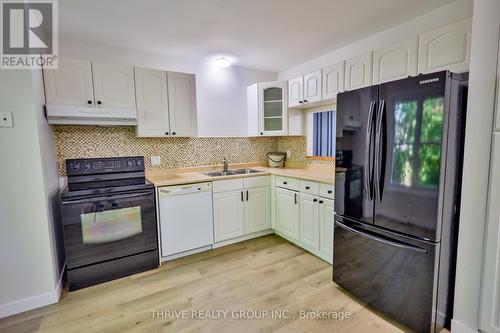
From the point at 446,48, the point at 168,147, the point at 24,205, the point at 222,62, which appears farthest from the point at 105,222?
the point at 446,48

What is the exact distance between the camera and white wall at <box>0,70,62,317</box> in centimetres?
177

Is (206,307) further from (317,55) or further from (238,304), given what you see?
(317,55)

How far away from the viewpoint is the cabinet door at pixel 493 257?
1.38m

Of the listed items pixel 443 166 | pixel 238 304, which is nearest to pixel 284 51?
pixel 443 166

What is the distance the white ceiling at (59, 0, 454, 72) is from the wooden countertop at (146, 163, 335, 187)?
57.9 inches

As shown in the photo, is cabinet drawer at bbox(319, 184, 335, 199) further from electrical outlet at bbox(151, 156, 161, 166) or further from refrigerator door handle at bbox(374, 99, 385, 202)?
electrical outlet at bbox(151, 156, 161, 166)

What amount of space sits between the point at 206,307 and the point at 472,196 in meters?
1.99

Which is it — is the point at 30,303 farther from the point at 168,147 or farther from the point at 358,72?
the point at 358,72

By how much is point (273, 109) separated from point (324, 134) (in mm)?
790

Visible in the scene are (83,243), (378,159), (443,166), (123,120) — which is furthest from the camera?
(123,120)

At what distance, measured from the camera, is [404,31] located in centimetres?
228

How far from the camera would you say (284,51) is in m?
2.97

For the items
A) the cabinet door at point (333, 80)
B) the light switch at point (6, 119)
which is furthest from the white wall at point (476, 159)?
the light switch at point (6, 119)

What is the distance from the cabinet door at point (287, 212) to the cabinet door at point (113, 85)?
1.99 m
